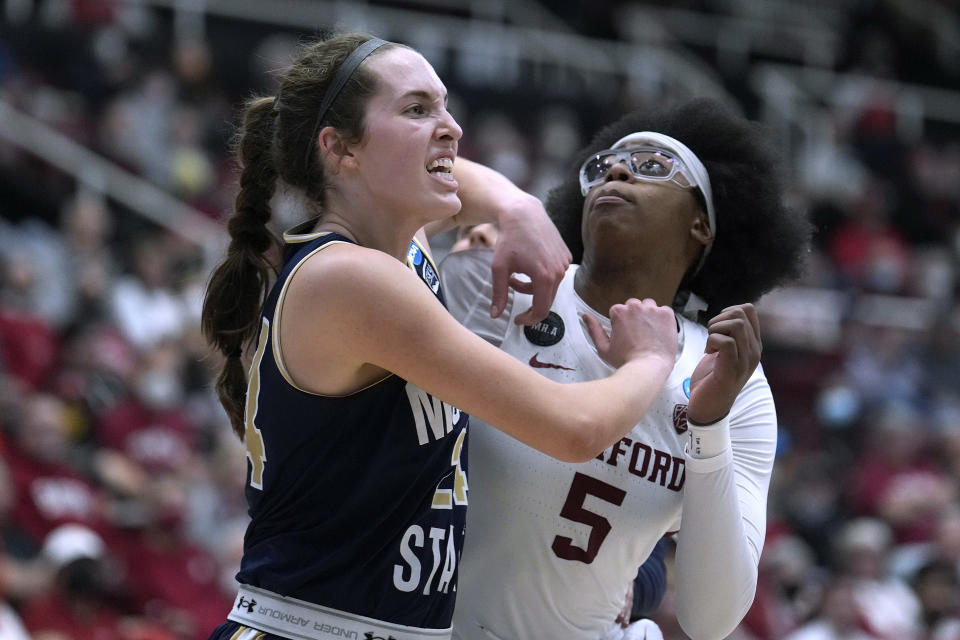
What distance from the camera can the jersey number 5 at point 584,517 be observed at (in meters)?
3.21

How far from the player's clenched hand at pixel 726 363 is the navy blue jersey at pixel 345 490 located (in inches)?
23.5

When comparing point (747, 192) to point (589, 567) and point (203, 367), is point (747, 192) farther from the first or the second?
point (203, 367)

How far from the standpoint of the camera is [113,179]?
9625 millimetres

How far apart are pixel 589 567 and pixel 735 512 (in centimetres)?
38

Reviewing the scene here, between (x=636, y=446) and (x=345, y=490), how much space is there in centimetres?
82

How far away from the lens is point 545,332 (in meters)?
3.32

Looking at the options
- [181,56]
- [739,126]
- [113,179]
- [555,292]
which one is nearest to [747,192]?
[739,126]

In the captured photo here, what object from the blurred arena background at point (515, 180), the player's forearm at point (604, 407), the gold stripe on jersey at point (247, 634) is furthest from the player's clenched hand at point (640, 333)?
the blurred arena background at point (515, 180)

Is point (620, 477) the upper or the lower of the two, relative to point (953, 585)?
lower

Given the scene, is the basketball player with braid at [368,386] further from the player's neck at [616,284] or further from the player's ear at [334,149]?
the player's neck at [616,284]

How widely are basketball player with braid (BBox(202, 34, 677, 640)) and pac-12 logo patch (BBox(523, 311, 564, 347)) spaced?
32 centimetres

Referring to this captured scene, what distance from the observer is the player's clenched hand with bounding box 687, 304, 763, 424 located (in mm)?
2979

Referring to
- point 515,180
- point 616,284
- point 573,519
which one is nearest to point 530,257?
point 616,284

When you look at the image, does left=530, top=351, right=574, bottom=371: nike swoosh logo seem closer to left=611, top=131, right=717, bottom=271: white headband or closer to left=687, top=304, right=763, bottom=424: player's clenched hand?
left=687, top=304, right=763, bottom=424: player's clenched hand
